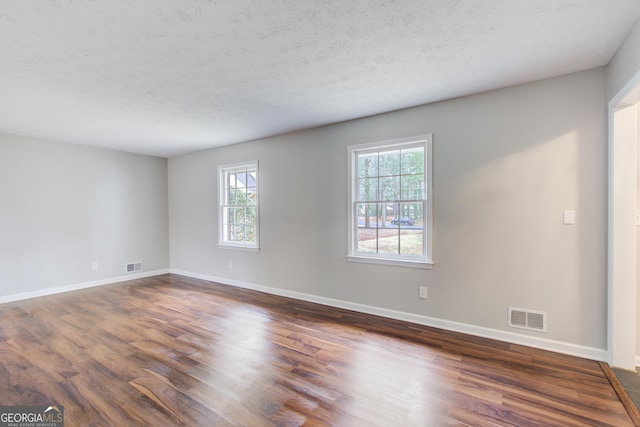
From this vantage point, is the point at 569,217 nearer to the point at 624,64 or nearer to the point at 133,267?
the point at 624,64

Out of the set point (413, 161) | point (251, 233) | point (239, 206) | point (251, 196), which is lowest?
point (251, 233)

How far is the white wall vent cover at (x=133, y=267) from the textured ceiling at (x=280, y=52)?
3.01m

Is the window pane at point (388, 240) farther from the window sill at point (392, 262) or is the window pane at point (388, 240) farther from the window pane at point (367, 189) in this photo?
the window pane at point (367, 189)

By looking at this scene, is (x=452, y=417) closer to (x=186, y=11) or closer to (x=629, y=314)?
(x=629, y=314)

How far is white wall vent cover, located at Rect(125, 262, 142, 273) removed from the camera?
5.49 metres

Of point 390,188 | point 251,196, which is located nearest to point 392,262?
point 390,188

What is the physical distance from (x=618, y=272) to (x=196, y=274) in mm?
5920

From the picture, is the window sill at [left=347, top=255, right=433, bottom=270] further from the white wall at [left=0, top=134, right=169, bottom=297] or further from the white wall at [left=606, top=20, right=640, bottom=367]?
the white wall at [left=0, top=134, right=169, bottom=297]

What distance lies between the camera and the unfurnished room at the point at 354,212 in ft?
6.05

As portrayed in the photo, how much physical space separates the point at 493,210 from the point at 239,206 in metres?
3.87

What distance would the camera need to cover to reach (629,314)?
2.26 metres

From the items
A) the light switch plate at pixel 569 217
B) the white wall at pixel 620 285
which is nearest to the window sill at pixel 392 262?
the light switch plate at pixel 569 217

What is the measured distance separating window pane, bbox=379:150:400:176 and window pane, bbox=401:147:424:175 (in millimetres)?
73

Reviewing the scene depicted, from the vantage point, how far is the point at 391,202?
3473 mm
